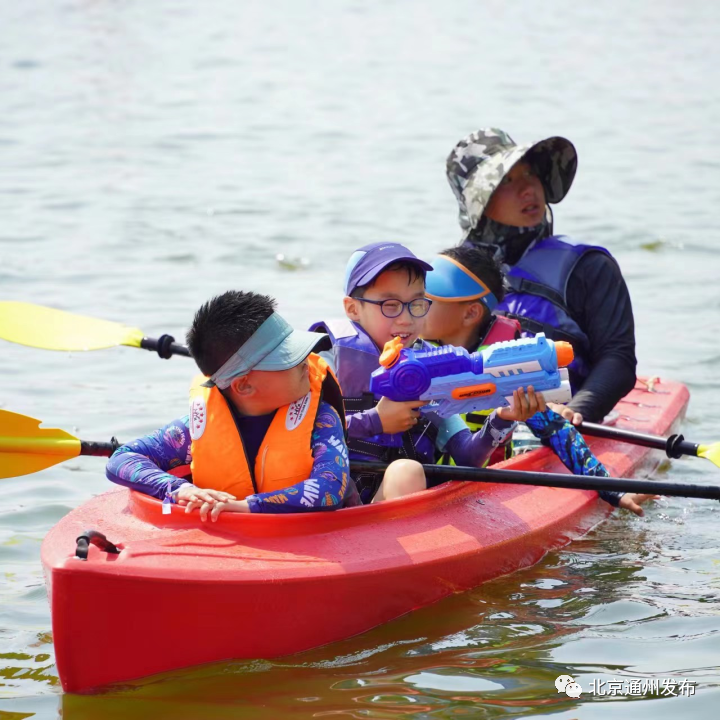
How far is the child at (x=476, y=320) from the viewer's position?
471 centimetres

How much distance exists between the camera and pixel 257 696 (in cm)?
365

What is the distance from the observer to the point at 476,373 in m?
3.96

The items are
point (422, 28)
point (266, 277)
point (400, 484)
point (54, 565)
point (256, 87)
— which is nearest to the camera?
point (54, 565)

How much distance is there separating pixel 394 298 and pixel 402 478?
1.93 feet

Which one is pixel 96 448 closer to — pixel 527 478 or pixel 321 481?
pixel 321 481

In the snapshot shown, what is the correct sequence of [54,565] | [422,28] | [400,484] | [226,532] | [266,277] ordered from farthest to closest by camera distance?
[422,28]
[266,277]
[400,484]
[226,532]
[54,565]

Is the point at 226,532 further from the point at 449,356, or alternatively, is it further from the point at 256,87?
the point at 256,87

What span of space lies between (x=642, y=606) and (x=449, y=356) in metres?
1.16

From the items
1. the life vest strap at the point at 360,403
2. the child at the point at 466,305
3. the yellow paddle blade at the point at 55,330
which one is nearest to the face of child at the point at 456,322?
the child at the point at 466,305

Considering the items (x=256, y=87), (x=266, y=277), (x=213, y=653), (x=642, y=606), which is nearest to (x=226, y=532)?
(x=213, y=653)

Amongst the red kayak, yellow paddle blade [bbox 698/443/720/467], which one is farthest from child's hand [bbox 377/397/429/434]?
yellow paddle blade [bbox 698/443/720/467]

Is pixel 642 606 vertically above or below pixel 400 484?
below

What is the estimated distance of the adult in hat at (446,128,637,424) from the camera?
5234 mm

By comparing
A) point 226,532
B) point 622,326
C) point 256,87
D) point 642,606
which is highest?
point 256,87
